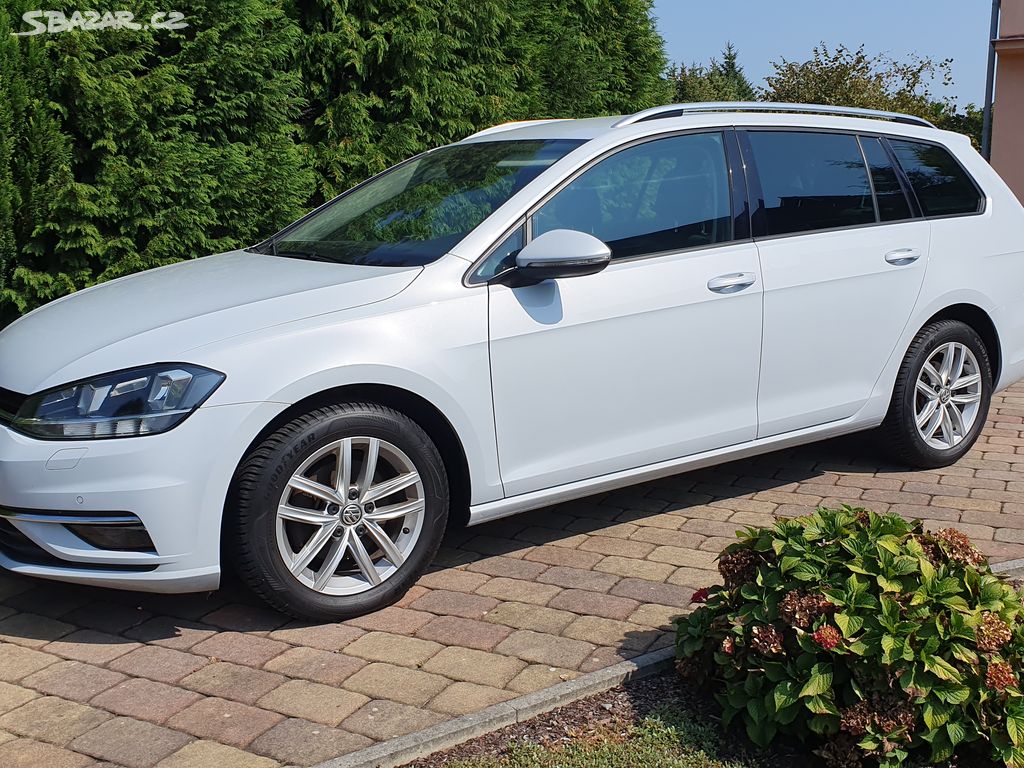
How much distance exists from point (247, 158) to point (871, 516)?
15.9 ft

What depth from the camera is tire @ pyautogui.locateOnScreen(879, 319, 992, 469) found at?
5.40 meters

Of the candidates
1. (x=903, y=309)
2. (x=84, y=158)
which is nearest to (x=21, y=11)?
(x=84, y=158)

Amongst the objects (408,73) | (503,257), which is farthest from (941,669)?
(408,73)

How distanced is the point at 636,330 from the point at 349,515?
4.53 feet

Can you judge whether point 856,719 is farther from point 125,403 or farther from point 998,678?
point 125,403

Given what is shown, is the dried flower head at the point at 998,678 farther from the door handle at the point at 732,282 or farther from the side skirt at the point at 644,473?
the door handle at the point at 732,282

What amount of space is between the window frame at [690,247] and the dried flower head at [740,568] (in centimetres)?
141

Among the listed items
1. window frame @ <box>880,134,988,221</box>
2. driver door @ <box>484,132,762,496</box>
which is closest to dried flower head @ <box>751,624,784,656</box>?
driver door @ <box>484,132,762,496</box>

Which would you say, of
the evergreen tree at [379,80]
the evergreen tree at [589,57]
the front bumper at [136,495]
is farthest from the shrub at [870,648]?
the evergreen tree at [589,57]

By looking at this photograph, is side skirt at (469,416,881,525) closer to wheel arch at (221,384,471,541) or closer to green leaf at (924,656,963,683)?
wheel arch at (221,384,471,541)

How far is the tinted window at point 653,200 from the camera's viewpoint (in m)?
4.34

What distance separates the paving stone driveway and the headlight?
80 cm

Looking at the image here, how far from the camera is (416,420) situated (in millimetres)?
3996

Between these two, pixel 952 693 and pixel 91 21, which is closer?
pixel 952 693
